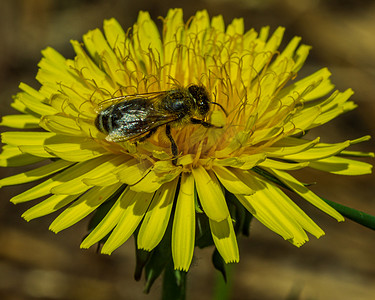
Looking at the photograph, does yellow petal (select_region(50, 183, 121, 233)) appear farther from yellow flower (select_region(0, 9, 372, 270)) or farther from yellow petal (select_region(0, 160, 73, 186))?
yellow petal (select_region(0, 160, 73, 186))

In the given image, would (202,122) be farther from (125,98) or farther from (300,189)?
(300,189)

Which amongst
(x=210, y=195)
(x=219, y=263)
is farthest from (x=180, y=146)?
(x=219, y=263)

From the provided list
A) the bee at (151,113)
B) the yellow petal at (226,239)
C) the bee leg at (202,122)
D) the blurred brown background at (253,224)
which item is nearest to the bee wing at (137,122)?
the bee at (151,113)

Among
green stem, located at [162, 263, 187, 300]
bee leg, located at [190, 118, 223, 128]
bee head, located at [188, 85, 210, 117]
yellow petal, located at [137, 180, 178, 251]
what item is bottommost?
green stem, located at [162, 263, 187, 300]

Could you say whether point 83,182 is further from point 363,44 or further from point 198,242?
point 363,44

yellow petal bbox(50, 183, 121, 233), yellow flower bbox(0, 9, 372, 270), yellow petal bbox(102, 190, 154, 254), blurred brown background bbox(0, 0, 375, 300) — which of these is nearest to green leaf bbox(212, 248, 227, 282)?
yellow flower bbox(0, 9, 372, 270)

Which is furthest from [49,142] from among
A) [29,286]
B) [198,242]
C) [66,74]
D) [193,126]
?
[29,286]

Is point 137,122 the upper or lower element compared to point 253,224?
upper
